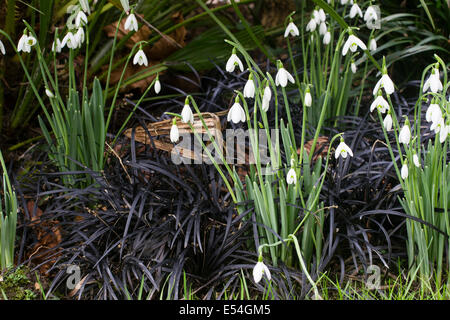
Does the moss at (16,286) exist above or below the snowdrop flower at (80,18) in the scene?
below

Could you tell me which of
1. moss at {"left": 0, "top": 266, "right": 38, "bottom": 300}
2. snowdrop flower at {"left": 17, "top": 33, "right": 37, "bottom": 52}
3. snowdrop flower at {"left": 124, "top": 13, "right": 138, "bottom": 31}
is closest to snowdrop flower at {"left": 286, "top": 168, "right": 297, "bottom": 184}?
snowdrop flower at {"left": 124, "top": 13, "right": 138, "bottom": 31}

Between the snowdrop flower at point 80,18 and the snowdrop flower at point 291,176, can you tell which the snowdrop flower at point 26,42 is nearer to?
the snowdrop flower at point 80,18

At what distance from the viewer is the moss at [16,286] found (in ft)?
6.45

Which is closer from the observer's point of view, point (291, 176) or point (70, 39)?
point (291, 176)

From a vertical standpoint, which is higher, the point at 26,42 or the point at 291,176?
the point at 26,42

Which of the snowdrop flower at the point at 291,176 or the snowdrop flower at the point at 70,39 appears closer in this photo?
the snowdrop flower at the point at 291,176

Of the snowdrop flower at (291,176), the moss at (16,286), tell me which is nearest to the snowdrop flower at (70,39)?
the moss at (16,286)

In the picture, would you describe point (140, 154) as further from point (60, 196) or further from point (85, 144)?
point (60, 196)

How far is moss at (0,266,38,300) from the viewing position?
197 centimetres

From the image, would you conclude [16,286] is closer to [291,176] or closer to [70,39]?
[70,39]

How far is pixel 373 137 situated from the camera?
2727mm

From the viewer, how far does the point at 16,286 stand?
200 centimetres

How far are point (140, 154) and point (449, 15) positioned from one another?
2282mm

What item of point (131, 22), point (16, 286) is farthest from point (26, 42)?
point (16, 286)
